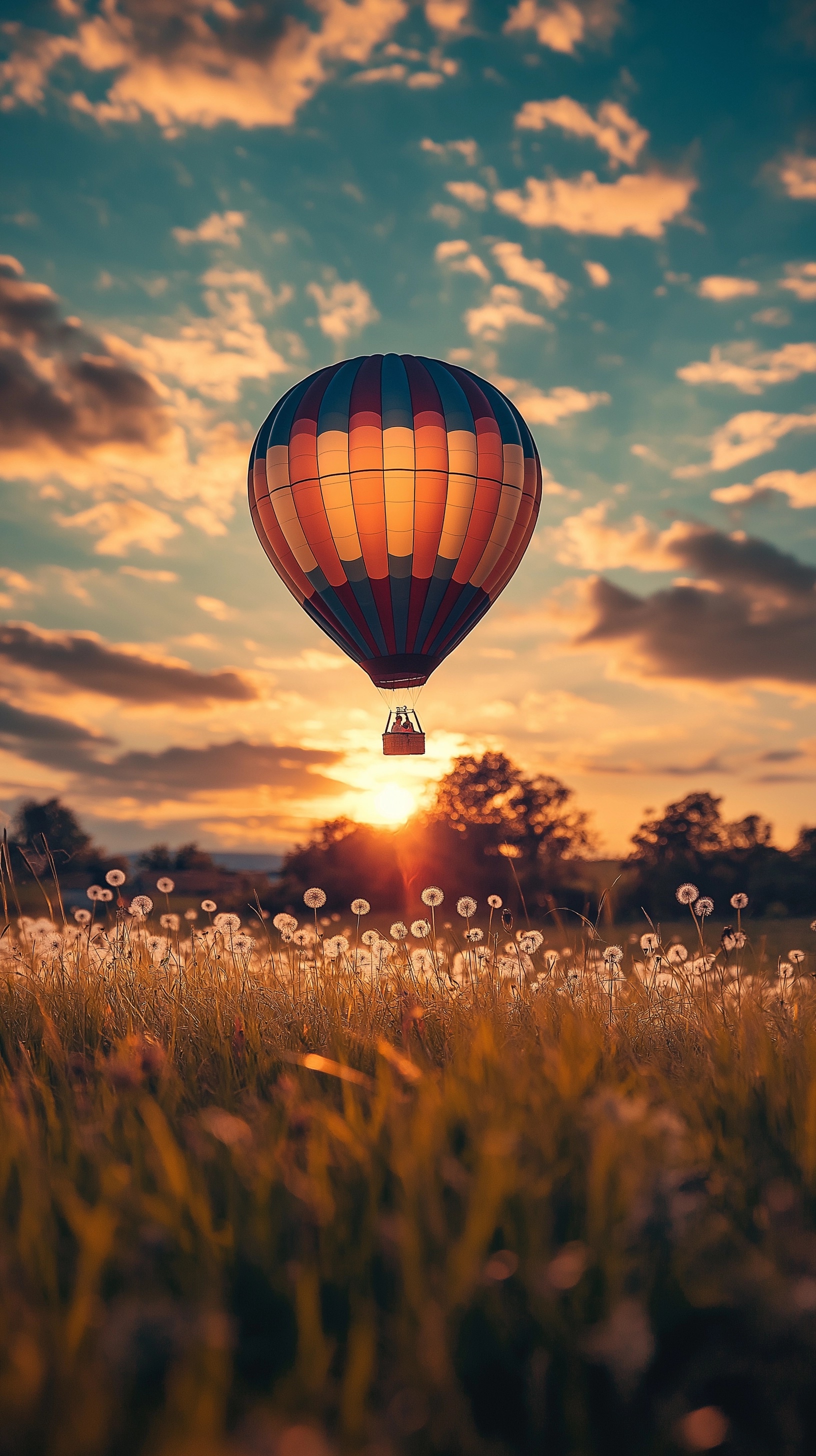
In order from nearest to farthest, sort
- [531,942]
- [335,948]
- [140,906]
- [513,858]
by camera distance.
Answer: [531,942], [140,906], [335,948], [513,858]

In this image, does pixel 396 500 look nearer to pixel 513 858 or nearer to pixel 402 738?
pixel 402 738

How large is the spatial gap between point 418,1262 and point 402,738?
837 inches

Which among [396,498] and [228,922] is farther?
[396,498]

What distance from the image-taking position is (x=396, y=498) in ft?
66.6

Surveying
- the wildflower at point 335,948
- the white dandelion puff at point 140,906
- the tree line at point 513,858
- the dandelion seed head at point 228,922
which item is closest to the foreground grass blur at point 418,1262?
the white dandelion puff at point 140,906

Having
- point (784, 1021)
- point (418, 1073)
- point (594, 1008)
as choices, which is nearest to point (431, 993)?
point (594, 1008)

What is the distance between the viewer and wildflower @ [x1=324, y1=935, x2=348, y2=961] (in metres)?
6.73

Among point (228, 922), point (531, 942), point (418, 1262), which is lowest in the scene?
point (418, 1262)

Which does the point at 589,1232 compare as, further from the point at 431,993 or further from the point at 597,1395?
the point at 431,993

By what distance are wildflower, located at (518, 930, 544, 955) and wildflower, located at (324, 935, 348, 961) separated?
1.46 metres

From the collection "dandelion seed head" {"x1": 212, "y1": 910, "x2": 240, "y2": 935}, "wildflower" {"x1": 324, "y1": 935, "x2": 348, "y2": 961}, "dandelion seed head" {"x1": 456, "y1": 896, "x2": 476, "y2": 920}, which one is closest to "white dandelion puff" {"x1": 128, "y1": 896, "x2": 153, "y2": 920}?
"dandelion seed head" {"x1": 212, "y1": 910, "x2": 240, "y2": 935}

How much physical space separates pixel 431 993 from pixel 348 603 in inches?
659

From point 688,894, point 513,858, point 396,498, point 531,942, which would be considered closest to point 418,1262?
point 531,942

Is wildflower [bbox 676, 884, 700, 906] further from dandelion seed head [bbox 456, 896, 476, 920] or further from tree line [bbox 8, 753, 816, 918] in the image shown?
tree line [bbox 8, 753, 816, 918]
